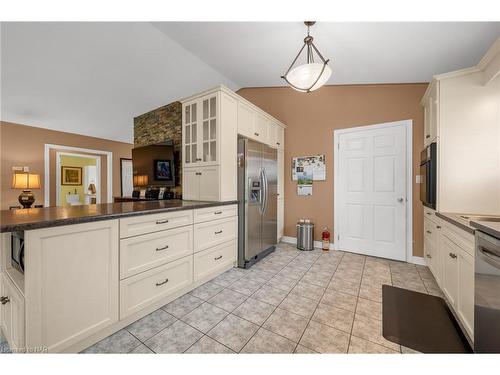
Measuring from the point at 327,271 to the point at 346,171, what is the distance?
5.39 feet

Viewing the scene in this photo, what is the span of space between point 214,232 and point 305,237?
176 centimetres

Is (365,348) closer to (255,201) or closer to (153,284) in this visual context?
(153,284)

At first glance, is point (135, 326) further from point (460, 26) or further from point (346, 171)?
point (460, 26)

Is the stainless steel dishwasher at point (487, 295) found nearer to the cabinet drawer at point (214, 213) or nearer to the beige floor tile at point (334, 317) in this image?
the beige floor tile at point (334, 317)

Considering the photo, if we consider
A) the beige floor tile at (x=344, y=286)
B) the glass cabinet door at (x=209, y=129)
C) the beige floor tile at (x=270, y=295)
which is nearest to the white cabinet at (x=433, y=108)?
the beige floor tile at (x=344, y=286)

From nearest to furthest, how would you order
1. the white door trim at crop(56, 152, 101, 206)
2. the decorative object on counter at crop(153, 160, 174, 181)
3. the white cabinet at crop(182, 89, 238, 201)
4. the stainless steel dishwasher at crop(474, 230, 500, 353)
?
the stainless steel dishwasher at crop(474, 230, 500, 353)
the white cabinet at crop(182, 89, 238, 201)
the decorative object on counter at crop(153, 160, 174, 181)
the white door trim at crop(56, 152, 101, 206)

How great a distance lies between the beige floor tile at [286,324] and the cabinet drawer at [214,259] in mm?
872

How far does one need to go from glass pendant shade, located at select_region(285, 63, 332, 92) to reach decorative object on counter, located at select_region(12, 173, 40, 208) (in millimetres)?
4926

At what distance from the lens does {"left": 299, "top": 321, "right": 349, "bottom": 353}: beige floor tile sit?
1.39 m

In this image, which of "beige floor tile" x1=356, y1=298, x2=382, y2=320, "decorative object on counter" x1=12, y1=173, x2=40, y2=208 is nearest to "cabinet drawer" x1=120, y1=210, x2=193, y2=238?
"beige floor tile" x1=356, y1=298, x2=382, y2=320

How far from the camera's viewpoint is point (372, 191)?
10.6 ft

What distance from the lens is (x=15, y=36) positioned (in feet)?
7.48

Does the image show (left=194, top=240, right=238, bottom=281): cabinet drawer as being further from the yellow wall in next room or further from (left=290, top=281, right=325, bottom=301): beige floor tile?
the yellow wall in next room
